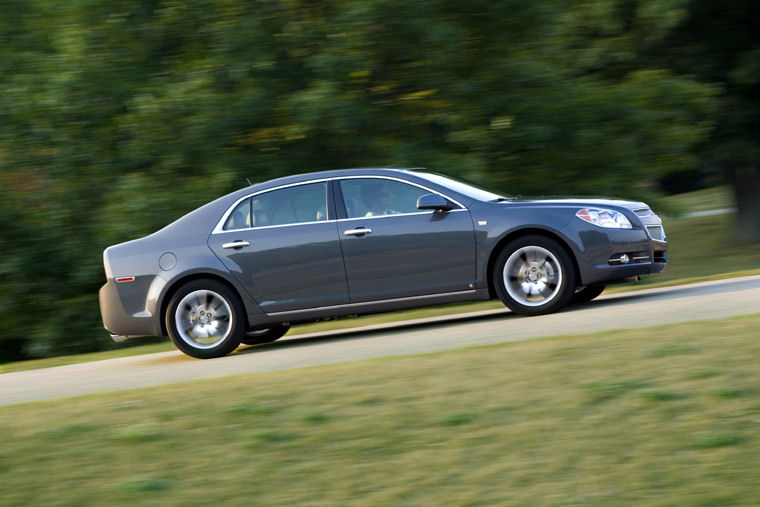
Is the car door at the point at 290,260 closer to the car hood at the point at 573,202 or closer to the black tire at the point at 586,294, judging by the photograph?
the car hood at the point at 573,202

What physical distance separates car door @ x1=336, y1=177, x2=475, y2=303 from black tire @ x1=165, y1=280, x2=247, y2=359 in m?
1.17

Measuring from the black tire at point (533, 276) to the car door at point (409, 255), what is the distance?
1.04 ft

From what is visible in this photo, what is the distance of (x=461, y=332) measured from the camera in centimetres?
945

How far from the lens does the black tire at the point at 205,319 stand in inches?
398

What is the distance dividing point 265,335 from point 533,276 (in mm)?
3332

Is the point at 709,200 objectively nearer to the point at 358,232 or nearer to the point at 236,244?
the point at 358,232

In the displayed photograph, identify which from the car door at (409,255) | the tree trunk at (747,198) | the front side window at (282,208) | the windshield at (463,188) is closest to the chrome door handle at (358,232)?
the car door at (409,255)

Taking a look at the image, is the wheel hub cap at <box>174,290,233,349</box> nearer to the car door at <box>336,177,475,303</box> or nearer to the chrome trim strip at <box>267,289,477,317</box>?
the chrome trim strip at <box>267,289,477,317</box>

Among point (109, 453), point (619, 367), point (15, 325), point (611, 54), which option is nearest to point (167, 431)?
point (109, 453)

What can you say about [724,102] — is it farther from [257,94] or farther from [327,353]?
[327,353]

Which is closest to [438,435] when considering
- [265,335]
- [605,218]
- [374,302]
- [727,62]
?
[374,302]

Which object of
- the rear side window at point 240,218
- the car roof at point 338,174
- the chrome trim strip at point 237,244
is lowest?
the chrome trim strip at point 237,244

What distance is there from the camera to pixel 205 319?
400 inches

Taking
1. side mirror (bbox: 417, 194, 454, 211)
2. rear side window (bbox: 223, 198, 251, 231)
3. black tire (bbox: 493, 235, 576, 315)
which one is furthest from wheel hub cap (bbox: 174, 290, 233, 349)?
black tire (bbox: 493, 235, 576, 315)
